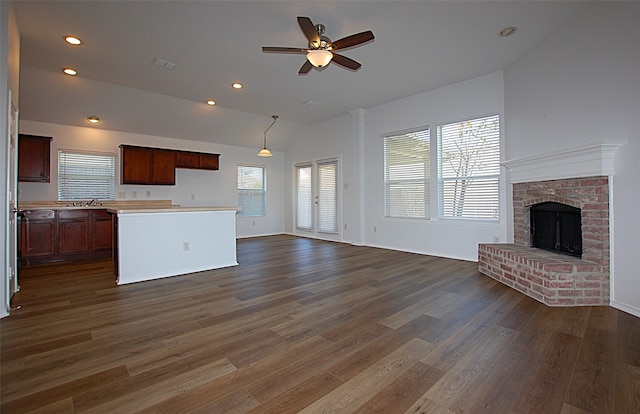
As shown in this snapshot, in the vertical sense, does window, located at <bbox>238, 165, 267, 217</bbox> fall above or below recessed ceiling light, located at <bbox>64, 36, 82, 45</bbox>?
below

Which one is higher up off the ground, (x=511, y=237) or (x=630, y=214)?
(x=630, y=214)

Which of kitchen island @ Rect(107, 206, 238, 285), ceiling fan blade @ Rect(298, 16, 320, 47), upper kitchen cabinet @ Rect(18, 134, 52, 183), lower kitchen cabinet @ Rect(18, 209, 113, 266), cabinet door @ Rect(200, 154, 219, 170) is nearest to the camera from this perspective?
ceiling fan blade @ Rect(298, 16, 320, 47)

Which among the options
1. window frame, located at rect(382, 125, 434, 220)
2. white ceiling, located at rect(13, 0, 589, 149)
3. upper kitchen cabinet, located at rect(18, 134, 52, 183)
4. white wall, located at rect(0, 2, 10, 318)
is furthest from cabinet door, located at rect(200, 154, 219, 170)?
white wall, located at rect(0, 2, 10, 318)

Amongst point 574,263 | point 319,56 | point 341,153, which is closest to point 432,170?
point 341,153

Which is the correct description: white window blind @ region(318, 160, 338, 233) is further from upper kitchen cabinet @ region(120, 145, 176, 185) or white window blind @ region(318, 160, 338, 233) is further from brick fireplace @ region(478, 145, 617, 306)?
brick fireplace @ region(478, 145, 617, 306)

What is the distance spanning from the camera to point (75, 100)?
5.24m

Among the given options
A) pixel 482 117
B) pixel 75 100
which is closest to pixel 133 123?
pixel 75 100

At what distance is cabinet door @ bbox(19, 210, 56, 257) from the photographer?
15.8 feet

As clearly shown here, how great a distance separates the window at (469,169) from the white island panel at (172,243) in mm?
3687

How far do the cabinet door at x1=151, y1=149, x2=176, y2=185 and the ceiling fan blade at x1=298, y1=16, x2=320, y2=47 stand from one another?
4962 mm

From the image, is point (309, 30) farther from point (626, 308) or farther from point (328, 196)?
point (328, 196)

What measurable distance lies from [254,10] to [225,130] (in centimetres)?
453

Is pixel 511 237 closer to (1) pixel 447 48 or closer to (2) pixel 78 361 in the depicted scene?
(1) pixel 447 48

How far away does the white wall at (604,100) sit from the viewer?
8.99ft
